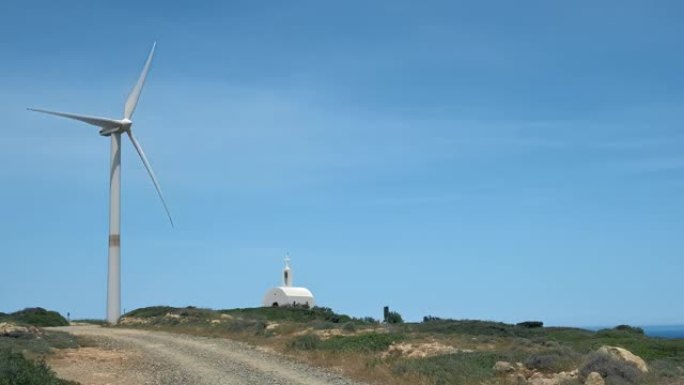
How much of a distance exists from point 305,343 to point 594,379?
50.1 ft

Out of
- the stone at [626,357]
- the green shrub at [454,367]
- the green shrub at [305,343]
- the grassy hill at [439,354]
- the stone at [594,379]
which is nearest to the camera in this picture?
the stone at [594,379]

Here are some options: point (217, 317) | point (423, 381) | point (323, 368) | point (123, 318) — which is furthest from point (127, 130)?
point (423, 381)

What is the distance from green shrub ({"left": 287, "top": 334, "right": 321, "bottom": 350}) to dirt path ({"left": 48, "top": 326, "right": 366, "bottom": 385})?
140 centimetres

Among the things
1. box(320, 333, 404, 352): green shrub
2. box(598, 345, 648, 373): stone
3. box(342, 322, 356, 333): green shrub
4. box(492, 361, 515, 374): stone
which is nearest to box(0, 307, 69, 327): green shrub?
box(342, 322, 356, 333): green shrub

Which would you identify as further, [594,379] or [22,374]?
[594,379]

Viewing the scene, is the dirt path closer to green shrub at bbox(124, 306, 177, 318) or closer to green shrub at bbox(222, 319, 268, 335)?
green shrub at bbox(222, 319, 268, 335)

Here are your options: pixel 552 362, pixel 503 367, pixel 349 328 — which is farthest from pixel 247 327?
pixel 552 362

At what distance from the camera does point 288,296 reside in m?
75.3

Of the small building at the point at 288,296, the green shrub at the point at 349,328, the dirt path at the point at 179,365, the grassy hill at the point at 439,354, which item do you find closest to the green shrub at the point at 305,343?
the grassy hill at the point at 439,354

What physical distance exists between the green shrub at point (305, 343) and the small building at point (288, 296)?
42163 mm

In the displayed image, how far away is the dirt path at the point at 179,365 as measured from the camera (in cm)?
2288

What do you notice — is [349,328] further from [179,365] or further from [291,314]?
[291,314]

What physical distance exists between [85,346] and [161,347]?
329 centimetres

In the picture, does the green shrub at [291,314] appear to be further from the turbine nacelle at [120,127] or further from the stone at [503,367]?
the stone at [503,367]
